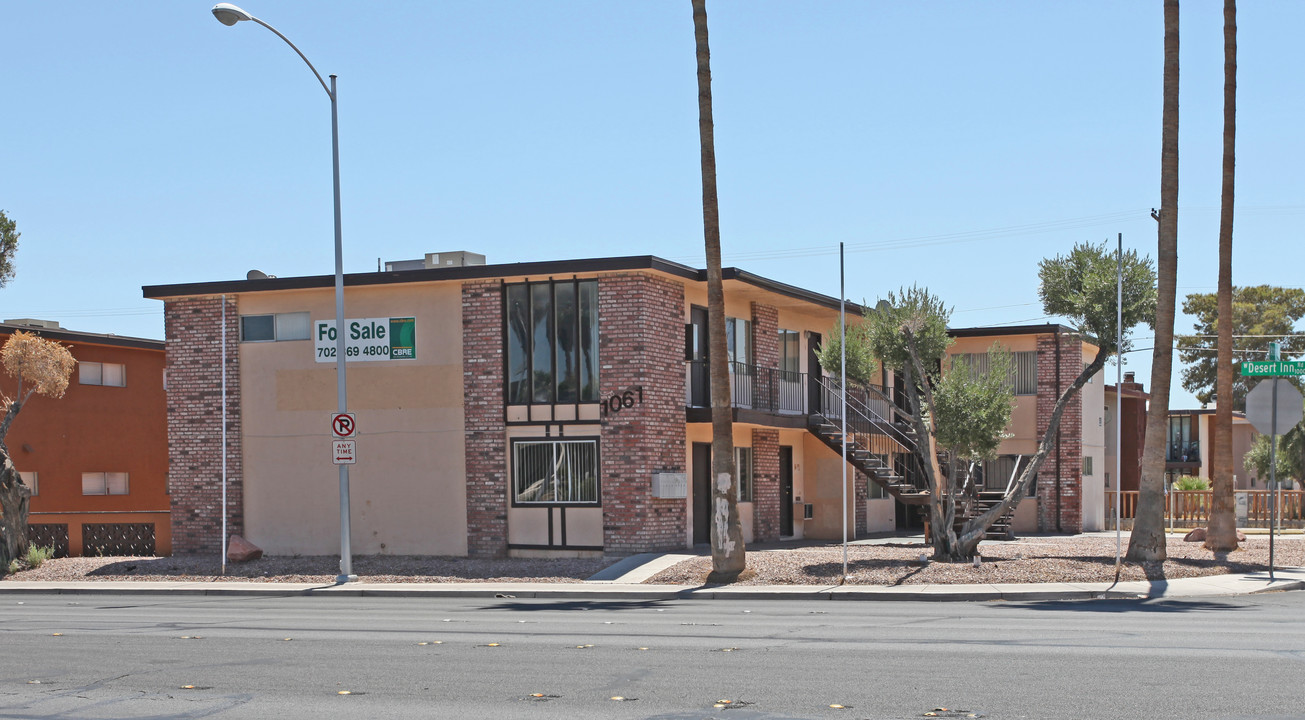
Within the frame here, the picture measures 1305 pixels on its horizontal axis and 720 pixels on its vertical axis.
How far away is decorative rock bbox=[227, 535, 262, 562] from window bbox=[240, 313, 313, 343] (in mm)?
4263

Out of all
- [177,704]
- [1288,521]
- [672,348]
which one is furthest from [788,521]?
[177,704]

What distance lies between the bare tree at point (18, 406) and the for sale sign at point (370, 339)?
528cm

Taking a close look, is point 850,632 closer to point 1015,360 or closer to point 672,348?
point 672,348

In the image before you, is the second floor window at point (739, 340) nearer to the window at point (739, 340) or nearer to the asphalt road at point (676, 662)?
the window at point (739, 340)

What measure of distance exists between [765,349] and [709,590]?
1090 cm

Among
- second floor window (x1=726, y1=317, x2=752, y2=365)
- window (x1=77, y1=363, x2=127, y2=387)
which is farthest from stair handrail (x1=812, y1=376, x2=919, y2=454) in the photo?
window (x1=77, y1=363, x2=127, y2=387)

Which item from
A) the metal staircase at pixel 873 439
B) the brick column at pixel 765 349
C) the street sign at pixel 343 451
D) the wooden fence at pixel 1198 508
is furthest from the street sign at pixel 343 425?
the wooden fence at pixel 1198 508

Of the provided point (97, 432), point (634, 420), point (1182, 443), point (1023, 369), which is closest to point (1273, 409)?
point (634, 420)

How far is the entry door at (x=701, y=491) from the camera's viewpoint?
2845 centimetres

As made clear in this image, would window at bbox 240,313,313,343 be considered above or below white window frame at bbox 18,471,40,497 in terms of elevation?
above

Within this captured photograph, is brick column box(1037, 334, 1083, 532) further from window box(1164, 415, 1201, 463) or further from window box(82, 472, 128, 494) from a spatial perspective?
window box(1164, 415, 1201, 463)

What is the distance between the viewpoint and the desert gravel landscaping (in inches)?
836

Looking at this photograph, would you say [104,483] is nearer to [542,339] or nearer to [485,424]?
[485,424]

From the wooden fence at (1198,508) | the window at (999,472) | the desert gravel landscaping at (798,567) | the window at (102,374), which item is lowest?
the wooden fence at (1198,508)
